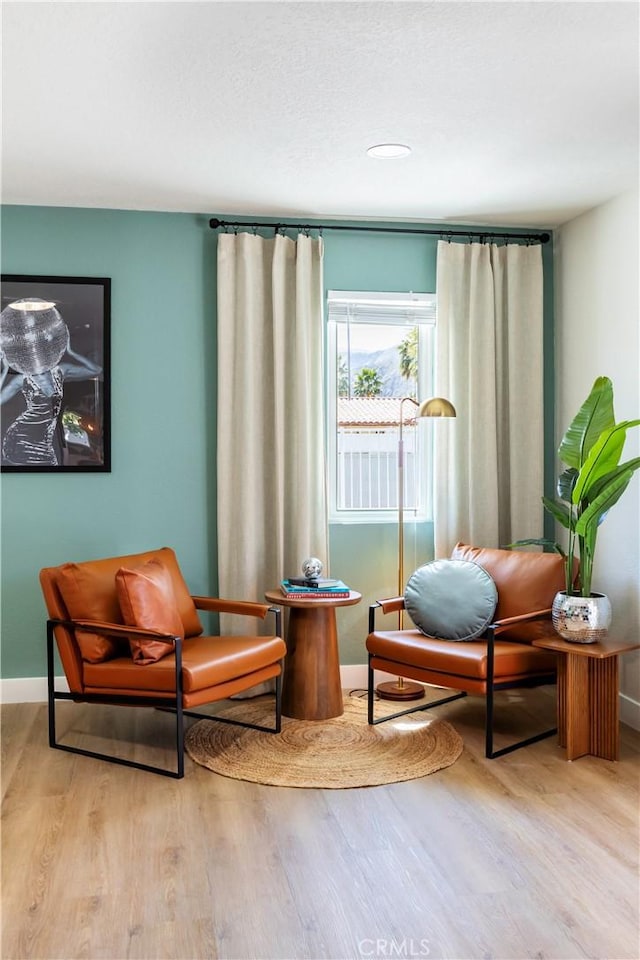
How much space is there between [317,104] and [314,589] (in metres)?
2.22

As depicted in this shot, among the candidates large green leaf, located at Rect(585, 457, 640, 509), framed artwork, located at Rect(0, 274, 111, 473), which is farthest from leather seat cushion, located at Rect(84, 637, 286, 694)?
large green leaf, located at Rect(585, 457, 640, 509)

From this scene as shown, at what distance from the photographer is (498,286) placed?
5066 millimetres

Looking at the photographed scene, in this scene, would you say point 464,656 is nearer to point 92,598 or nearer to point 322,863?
point 322,863

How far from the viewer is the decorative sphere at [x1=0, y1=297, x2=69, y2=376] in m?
4.64

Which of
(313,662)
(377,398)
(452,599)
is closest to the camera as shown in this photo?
(452,599)

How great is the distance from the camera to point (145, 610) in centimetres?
382

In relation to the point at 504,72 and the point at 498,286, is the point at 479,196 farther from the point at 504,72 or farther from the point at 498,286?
the point at 504,72

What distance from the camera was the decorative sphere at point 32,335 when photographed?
4.64 metres

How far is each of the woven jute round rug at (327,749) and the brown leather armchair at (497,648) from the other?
16 centimetres

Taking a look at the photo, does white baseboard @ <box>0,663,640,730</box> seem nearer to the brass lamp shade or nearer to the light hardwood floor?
the light hardwood floor

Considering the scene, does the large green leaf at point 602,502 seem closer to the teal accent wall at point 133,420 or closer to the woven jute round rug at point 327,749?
the woven jute round rug at point 327,749

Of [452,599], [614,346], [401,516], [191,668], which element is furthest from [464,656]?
[614,346]

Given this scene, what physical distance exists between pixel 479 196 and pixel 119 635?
281cm

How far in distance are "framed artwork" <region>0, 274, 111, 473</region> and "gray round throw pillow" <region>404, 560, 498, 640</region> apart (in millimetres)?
1791
